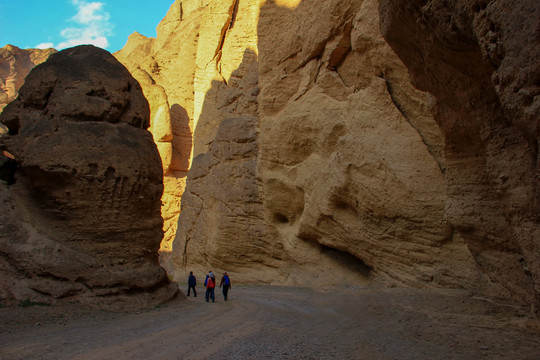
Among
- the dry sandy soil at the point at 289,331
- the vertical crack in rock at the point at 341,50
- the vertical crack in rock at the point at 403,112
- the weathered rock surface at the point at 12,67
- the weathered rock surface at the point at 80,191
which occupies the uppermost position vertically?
the weathered rock surface at the point at 12,67

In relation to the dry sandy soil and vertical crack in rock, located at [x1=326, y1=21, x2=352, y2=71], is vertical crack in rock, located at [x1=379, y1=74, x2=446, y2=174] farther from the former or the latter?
the dry sandy soil

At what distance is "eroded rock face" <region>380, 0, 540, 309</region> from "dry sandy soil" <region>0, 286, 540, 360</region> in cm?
61

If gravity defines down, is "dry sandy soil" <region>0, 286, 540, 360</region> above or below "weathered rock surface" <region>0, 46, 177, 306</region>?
below

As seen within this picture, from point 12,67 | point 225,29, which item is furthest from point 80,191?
point 12,67

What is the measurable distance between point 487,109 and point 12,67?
127 ft

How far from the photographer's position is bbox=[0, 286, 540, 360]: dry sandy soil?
3695 mm

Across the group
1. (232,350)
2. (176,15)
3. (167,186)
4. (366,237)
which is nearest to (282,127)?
(366,237)

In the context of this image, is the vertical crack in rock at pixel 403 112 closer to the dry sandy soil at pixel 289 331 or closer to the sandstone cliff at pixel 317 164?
the sandstone cliff at pixel 317 164

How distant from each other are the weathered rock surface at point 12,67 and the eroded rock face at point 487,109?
116 ft

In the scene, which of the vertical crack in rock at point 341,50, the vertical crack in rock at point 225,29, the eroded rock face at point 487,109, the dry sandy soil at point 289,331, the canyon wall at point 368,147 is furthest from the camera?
the vertical crack in rock at point 225,29

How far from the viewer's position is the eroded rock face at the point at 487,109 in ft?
8.99

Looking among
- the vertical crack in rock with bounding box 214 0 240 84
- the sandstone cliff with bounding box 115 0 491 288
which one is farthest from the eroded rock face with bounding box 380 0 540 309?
the vertical crack in rock with bounding box 214 0 240 84

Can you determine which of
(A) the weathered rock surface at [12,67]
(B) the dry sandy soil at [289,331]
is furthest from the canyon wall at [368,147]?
(A) the weathered rock surface at [12,67]

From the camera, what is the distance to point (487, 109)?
3865 mm
